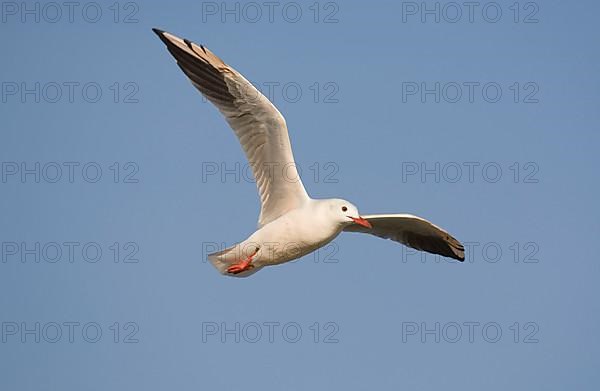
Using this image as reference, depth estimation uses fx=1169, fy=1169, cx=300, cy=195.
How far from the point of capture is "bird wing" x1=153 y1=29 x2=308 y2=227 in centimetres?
1155

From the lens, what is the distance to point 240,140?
1177cm

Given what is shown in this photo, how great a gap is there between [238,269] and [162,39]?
2.45 meters

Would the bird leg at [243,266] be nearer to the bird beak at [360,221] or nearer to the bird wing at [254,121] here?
the bird wing at [254,121]

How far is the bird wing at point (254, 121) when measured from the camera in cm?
1155

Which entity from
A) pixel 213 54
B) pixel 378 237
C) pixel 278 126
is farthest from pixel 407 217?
pixel 213 54

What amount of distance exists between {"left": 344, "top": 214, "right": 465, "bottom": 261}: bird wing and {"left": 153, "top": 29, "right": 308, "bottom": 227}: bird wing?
1.03 metres

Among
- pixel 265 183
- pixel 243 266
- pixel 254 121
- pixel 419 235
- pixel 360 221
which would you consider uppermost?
pixel 254 121

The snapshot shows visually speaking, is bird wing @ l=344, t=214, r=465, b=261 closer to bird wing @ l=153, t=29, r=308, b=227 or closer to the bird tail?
bird wing @ l=153, t=29, r=308, b=227

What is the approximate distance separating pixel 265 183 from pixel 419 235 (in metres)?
2.11

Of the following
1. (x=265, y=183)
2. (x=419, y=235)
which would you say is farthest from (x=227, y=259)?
(x=419, y=235)

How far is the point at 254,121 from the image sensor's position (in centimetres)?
1166

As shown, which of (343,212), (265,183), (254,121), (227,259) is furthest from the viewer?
(265,183)

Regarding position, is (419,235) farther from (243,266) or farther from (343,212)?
(243,266)

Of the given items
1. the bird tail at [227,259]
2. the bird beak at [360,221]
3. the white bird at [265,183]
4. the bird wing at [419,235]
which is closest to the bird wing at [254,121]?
the white bird at [265,183]
